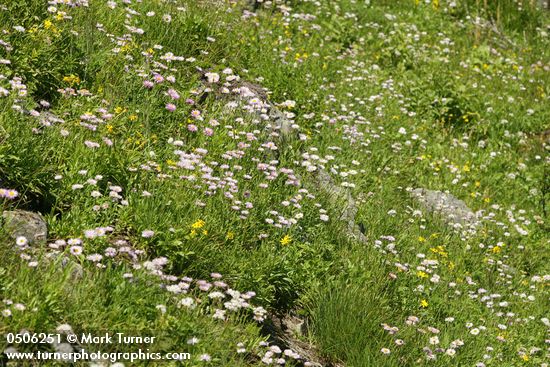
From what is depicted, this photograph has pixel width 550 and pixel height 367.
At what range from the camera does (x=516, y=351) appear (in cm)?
596

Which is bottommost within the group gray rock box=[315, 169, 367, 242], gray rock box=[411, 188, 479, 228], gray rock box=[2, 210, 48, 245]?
gray rock box=[411, 188, 479, 228]

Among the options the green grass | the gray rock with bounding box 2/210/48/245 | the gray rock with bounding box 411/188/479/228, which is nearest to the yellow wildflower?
the green grass

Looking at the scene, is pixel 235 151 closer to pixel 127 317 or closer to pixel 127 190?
pixel 127 190

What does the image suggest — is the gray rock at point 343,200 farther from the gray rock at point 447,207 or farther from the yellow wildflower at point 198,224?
the yellow wildflower at point 198,224

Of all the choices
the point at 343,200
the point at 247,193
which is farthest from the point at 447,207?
the point at 247,193

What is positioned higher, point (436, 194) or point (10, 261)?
point (10, 261)

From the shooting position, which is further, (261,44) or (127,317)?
(261,44)

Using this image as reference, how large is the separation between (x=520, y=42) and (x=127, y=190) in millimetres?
10945

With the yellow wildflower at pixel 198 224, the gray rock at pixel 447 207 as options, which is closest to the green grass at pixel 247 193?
the yellow wildflower at pixel 198 224

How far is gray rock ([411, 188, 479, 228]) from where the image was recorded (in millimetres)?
7863

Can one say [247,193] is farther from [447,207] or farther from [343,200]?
[447,207]

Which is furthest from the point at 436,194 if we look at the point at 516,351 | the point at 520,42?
the point at 520,42

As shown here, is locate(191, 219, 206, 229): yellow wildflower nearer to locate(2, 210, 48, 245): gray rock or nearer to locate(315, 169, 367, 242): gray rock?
locate(2, 210, 48, 245): gray rock

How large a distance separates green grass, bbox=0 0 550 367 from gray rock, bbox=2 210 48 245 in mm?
106
